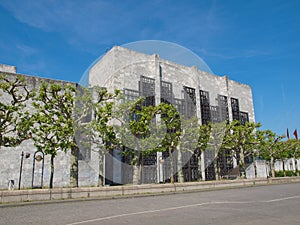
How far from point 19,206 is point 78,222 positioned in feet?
18.5

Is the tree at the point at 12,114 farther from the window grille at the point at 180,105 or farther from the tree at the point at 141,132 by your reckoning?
the window grille at the point at 180,105

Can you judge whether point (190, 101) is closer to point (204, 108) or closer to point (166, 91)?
point (204, 108)

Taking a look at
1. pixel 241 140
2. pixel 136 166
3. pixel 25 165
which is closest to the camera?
pixel 136 166

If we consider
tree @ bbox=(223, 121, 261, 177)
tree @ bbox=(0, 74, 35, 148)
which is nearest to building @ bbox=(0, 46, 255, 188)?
tree @ bbox=(223, 121, 261, 177)

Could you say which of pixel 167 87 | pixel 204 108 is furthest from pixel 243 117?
pixel 167 87

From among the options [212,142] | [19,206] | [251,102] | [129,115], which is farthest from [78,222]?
[251,102]

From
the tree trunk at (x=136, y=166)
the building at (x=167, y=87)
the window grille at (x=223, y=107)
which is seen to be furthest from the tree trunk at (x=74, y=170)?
the window grille at (x=223, y=107)

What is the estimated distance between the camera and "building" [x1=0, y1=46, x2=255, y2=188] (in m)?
23.6

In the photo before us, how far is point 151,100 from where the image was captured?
31281 mm

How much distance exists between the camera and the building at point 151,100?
23.6 meters

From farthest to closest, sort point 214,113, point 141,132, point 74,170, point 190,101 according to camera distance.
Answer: point 214,113 → point 190,101 → point 141,132 → point 74,170

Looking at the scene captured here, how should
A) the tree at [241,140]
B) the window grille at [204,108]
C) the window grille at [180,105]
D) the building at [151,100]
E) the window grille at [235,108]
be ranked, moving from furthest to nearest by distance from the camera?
the window grille at [235,108] < the window grille at [204,108] < the window grille at [180,105] < the tree at [241,140] < the building at [151,100]

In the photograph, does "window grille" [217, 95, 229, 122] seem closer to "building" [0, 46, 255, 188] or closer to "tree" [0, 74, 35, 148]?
"building" [0, 46, 255, 188]

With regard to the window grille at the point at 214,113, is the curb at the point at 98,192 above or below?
below
